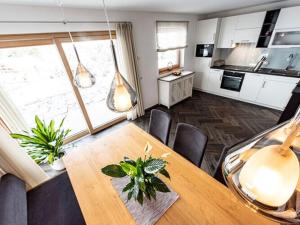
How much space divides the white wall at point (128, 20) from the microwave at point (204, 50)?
21cm

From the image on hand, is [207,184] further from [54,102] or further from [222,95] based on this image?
[222,95]

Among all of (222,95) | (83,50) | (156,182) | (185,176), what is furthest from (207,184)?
(222,95)

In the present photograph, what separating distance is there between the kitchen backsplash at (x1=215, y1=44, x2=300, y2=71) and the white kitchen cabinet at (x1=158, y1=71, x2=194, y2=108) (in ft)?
4.86

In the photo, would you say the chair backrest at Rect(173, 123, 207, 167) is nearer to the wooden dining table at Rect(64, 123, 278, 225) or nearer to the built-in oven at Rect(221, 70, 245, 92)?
the wooden dining table at Rect(64, 123, 278, 225)

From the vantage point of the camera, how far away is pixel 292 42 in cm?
323

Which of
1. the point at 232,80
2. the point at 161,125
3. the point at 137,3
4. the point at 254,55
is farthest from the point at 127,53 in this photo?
the point at 254,55

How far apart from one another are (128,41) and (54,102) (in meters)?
2.05

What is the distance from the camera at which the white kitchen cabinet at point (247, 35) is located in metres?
3.62

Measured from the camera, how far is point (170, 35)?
13.1 ft


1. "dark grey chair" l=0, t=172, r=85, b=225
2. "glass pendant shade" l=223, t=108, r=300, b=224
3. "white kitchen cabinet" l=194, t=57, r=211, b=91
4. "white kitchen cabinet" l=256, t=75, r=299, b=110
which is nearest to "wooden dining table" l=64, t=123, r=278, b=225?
"dark grey chair" l=0, t=172, r=85, b=225

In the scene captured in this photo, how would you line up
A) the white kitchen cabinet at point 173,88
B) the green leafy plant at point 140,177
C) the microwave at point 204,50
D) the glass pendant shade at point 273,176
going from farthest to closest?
the microwave at point 204,50, the white kitchen cabinet at point 173,88, the green leafy plant at point 140,177, the glass pendant shade at point 273,176

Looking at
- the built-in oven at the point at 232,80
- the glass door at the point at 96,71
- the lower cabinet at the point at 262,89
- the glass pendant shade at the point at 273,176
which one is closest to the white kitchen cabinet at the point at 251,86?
the lower cabinet at the point at 262,89

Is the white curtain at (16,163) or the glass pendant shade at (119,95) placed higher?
the glass pendant shade at (119,95)

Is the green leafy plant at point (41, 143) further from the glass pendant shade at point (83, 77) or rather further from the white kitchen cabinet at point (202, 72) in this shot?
the white kitchen cabinet at point (202, 72)
